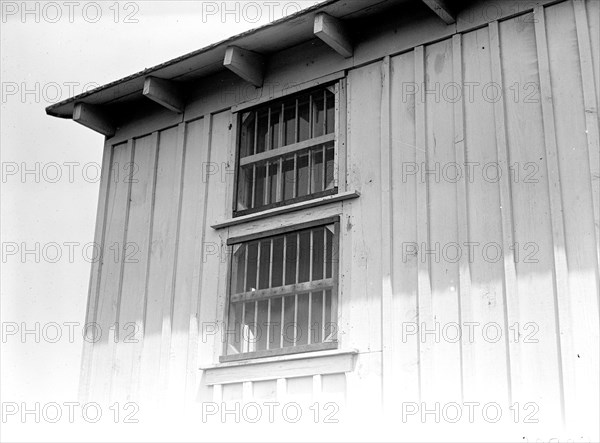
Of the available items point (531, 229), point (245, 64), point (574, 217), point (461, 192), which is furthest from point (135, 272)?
point (574, 217)

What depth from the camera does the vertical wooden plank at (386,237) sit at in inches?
304

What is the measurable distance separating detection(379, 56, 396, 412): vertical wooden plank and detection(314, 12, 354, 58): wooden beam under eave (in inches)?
17.8

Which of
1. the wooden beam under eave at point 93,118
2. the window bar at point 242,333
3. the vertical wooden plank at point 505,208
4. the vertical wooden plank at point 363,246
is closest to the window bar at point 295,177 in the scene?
the vertical wooden plank at point 363,246

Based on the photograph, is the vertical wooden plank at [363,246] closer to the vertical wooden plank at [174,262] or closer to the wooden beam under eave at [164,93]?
the vertical wooden plank at [174,262]

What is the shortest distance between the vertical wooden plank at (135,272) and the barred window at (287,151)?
53.5 inches

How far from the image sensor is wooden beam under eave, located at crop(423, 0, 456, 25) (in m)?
8.26

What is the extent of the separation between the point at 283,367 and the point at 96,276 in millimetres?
3109

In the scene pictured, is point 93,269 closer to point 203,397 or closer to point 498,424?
point 203,397

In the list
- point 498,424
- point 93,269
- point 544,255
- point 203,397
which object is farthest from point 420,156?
point 93,269

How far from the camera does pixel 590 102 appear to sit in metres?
7.36

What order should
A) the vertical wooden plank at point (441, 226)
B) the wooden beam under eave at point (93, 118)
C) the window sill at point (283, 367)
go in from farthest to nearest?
the wooden beam under eave at point (93, 118)
the window sill at point (283, 367)
the vertical wooden plank at point (441, 226)

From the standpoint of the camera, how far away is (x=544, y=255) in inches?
283

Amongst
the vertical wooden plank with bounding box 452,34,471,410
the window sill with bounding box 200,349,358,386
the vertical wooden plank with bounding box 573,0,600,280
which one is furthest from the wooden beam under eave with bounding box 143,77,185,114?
the vertical wooden plank with bounding box 573,0,600,280

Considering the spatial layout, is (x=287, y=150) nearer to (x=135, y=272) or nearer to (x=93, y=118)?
(x=135, y=272)
